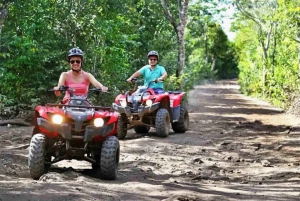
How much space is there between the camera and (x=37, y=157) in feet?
22.5

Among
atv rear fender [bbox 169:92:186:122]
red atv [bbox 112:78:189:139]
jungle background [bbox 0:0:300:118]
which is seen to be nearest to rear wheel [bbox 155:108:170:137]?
red atv [bbox 112:78:189:139]

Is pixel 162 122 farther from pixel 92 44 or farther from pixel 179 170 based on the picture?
pixel 92 44

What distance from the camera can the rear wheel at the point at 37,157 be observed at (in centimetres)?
686

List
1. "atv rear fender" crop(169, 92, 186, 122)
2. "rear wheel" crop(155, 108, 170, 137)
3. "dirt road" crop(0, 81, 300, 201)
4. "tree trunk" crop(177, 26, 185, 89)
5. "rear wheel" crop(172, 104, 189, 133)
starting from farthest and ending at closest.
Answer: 1. "tree trunk" crop(177, 26, 185, 89)
2. "rear wheel" crop(172, 104, 189, 133)
3. "atv rear fender" crop(169, 92, 186, 122)
4. "rear wheel" crop(155, 108, 170, 137)
5. "dirt road" crop(0, 81, 300, 201)

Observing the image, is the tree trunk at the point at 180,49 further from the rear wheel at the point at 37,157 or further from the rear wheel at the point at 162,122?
the rear wheel at the point at 37,157

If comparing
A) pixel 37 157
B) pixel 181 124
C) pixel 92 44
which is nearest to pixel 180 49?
pixel 92 44

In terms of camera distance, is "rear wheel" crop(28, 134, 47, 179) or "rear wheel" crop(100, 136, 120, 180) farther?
"rear wheel" crop(100, 136, 120, 180)

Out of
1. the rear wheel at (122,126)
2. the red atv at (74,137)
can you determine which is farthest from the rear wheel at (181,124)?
the red atv at (74,137)

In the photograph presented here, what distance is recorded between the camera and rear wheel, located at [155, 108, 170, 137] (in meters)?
12.0

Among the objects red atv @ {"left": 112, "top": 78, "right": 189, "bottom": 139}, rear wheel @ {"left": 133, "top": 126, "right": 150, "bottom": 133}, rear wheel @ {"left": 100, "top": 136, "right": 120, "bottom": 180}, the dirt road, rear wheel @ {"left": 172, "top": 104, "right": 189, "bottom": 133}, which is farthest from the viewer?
rear wheel @ {"left": 172, "top": 104, "right": 189, "bottom": 133}

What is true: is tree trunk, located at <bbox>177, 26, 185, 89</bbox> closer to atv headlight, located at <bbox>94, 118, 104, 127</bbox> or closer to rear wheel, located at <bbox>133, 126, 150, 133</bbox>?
rear wheel, located at <bbox>133, 126, 150, 133</bbox>

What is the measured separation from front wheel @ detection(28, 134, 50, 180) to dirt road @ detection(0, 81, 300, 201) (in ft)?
0.50

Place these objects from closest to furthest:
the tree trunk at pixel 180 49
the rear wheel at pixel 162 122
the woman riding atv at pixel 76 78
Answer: the woman riding atv at pixel 76 78 → the rear wheel at pixel 162 122 → the tree trunk at pixel 180 49

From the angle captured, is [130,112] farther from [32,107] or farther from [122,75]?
[122,75]
